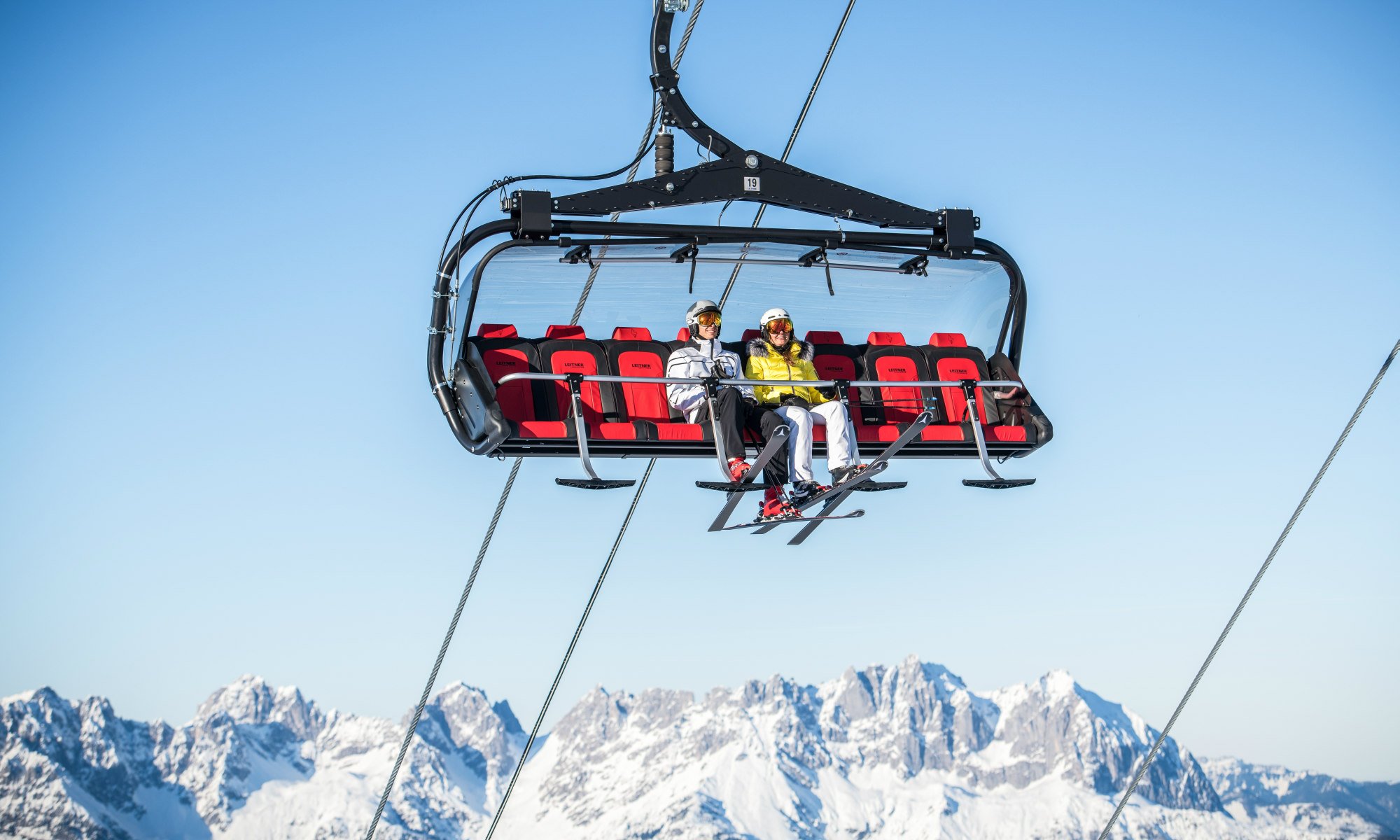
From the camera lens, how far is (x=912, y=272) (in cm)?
1314

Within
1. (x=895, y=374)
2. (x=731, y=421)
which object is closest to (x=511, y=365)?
(x=731, y=421)

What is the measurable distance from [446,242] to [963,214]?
14.0 ft

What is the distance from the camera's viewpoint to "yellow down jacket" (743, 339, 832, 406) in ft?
40.5

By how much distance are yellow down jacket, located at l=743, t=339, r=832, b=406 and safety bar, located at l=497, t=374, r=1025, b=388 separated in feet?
0.38

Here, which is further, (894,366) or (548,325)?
(894,366)

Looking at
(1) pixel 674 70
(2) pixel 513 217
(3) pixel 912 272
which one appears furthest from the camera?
(3) pixel 912 272

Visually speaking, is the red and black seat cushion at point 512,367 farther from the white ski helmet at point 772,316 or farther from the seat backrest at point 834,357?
the seat backrest at point 834,357

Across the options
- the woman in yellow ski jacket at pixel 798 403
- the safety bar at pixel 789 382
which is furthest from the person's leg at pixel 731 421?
the woman in yellow ski jacket at pixel 798 403

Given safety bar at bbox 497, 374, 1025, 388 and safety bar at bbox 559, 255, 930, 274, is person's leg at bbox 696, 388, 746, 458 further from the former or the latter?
safety bar at bbox 559, 255, 930, 274

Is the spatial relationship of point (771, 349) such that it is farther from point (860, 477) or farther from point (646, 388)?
point (860, 477)

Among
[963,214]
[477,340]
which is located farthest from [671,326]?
[963,214]

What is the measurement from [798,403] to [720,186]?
1.86 metres

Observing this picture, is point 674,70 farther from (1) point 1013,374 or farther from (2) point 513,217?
(1) point 1013,374

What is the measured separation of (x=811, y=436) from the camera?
1200 cm
